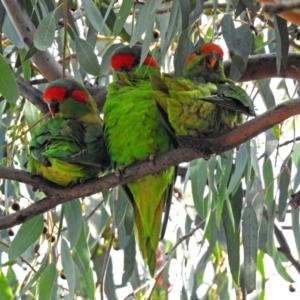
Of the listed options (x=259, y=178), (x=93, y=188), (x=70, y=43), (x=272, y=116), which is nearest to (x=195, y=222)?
(x=259, y=178)

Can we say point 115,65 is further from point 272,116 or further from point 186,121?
point 272,116

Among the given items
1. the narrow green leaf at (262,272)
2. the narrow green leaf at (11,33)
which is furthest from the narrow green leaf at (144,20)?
the narrow green leaf at (262,272)

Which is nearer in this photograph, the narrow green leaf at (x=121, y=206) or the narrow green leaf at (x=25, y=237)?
the narrow green leaf at (x=25, y=237)

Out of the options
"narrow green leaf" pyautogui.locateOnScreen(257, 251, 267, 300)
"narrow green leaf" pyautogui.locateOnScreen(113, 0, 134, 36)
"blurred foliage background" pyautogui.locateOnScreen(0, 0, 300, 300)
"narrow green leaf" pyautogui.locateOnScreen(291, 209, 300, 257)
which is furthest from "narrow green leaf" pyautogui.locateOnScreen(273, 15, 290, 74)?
"narrow green leaf" pyautogui.locateOnScreen(257, 251, 267, 300)

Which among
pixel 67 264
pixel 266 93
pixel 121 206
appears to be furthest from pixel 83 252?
pixel 266 93

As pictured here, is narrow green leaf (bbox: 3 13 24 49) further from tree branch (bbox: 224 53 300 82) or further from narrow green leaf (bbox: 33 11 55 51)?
tree branch (bbox: 224 53 300 82)

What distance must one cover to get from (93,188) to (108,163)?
196 millimetres

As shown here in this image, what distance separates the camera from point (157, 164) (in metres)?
1.78

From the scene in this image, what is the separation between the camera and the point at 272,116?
5.02 ft

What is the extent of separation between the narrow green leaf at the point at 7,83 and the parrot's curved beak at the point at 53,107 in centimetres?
33

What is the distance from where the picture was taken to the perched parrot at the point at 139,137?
6.43 ft

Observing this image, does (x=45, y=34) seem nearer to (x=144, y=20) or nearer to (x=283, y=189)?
(x=144, y=20)

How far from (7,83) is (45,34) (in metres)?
0.16

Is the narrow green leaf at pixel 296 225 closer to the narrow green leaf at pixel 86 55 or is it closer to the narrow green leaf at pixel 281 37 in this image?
the narrow green leaf at pixel 281 37
